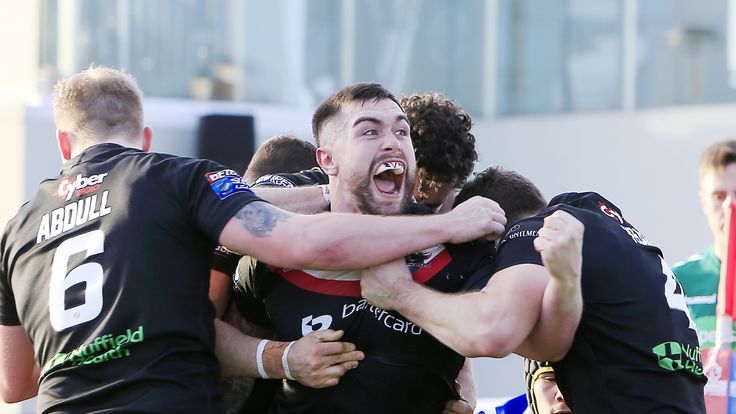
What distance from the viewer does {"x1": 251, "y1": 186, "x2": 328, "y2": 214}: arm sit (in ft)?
14.8

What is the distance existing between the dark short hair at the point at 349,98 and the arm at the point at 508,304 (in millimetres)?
679

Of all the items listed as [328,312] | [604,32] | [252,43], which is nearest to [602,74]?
[604,32]

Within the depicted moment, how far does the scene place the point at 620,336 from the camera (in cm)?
409

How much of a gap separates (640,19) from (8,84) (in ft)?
21.1

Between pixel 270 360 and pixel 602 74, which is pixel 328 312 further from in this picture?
pixel 602 74

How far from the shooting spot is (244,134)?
39.3ft

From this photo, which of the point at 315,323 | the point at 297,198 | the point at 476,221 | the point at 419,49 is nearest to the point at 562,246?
the point at 476,221

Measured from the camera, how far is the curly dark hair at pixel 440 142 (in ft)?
15.8

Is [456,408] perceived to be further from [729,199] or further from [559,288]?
[729,199]

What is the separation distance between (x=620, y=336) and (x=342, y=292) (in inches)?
37.3

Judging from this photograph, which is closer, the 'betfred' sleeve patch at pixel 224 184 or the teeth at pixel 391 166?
the 'betfred' sleeve patch at pixel 224 184

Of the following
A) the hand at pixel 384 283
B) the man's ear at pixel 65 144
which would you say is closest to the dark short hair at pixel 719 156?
the hand at pixel 384 283

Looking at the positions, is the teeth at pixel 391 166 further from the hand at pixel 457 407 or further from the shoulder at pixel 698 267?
the shoulder at pixel 698 267

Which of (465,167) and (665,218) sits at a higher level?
(465,167)
